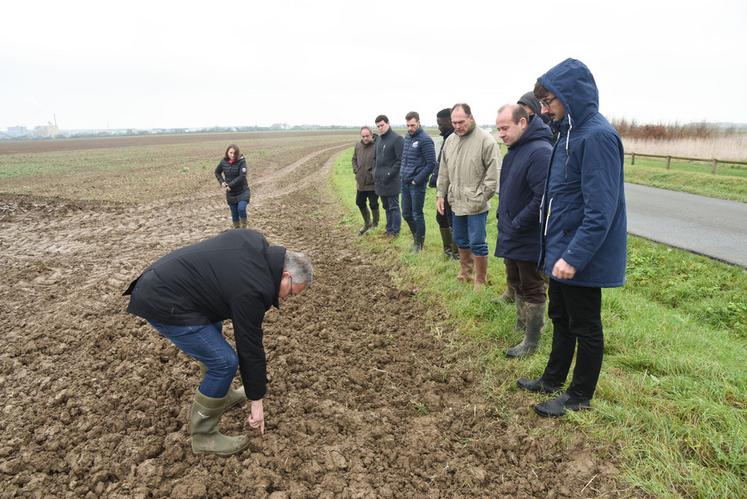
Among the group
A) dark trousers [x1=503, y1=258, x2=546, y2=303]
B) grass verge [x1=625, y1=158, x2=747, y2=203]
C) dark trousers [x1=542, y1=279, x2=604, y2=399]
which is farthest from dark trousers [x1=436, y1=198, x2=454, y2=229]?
grass verge [x1=625, y1=158, x2=747, y2=203]

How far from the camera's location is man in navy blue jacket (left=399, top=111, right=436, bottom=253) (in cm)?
714

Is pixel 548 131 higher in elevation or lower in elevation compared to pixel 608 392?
higher

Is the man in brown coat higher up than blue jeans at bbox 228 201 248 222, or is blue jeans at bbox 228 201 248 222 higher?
the man in brown coat

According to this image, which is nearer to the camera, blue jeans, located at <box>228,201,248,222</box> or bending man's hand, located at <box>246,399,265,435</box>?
bending man's hand, located at <box>246,399,265,435</box>

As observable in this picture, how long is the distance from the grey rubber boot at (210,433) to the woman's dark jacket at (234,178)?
6.70 meters

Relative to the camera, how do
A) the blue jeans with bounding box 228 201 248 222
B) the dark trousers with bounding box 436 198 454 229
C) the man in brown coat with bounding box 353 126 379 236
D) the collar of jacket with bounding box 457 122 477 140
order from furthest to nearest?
the blue jeans with bounding box 228 201 248 222 → the man in brown coat with bounding box 353 126 379 236 → the dark trousers with bounding box 436 198 454 229 → the collar of jacket with bounding box 457 122 477 140

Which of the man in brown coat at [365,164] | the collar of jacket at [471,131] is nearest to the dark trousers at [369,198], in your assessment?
the man in brown coat at [365,164]

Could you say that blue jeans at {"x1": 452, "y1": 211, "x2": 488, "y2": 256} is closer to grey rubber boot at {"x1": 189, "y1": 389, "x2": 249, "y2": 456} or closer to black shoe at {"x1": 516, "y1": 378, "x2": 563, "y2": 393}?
black shoe at {"x1": 516, "y1": 378, "x2": 563, "y2": 393}

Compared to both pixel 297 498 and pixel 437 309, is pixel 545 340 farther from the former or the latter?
pixel 297 498

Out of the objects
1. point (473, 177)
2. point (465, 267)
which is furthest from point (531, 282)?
point (465, 267)

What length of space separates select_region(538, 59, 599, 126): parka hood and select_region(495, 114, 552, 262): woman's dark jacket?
45.0 inches

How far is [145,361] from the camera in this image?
4609 mm

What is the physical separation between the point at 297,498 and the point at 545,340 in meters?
2.70

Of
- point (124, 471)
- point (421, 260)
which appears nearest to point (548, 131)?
point (421, 260)
